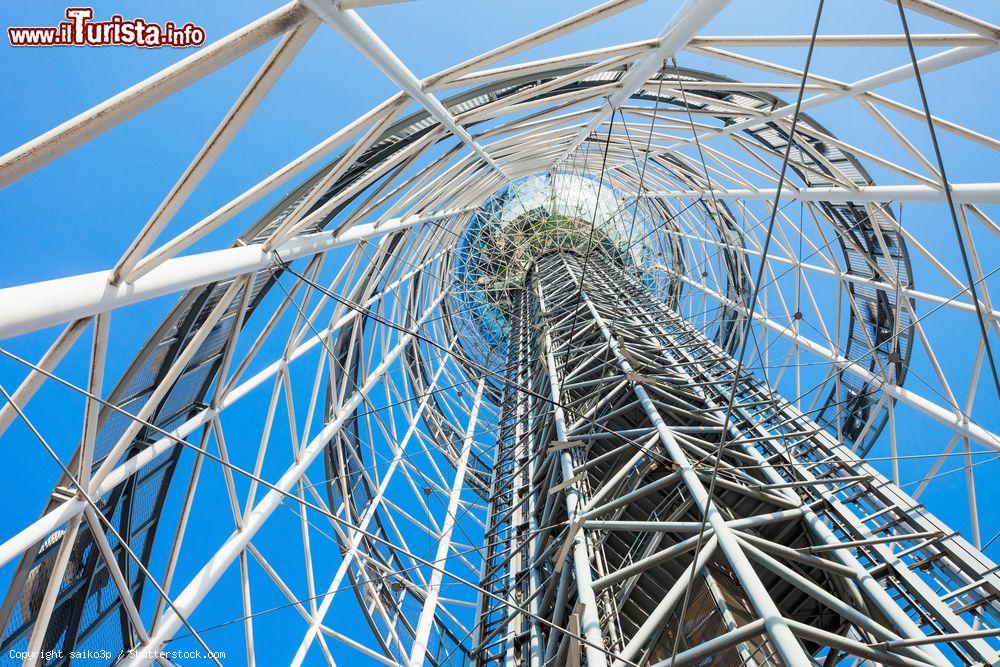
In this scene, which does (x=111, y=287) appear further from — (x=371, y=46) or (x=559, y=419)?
(x=559, y=419)

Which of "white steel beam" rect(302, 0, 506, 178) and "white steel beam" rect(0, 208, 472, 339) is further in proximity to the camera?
"white steel beam" rect(302, 0, 506, 178)

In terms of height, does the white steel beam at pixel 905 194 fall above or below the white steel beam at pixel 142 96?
above

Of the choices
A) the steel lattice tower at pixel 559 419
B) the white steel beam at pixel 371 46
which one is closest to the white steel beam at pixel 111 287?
the steel lattice tower at pixel 559 419

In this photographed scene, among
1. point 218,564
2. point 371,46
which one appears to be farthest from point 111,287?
point 218,564

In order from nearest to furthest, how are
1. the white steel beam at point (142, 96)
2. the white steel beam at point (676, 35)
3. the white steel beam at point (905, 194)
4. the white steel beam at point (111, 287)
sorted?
the white steel beam at point (142, 96)
the white steel beam at point (111, 287)
the white steel beam at point (676, 35)
the white steel beam at point (905, 194)

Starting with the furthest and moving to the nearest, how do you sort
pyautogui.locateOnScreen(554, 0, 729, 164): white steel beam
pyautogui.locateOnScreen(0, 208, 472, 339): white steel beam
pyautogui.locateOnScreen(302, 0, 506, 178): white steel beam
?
pyautogui.locateOnScreen(554, 0, 729, 164): white steel beam → pyautogui.locateOnScreen(302, 0, 506, 178): white steel beam → pyautogui.locateOnScreen(0, 208, 472, 339): white steel beam

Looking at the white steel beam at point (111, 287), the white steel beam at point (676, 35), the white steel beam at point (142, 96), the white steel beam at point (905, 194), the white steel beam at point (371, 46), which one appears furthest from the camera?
the white steel beam at point (905, 194)

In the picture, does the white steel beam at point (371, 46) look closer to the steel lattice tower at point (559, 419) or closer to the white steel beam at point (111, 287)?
the steel lattice tower at point (559, 419)

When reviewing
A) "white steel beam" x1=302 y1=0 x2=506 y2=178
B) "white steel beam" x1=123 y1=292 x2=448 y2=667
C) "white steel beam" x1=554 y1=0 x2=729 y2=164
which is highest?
"white steel beam" x1=554 y1=0 x2=729 y2=164

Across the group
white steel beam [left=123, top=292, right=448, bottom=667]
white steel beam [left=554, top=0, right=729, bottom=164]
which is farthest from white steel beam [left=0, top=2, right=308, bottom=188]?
white steel beam [left=554, top=0, right=729, bottom=164]

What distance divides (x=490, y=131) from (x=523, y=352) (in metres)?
9.70

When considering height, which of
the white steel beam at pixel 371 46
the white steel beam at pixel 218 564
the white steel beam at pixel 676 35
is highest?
the white steel beam at pixel 676 35

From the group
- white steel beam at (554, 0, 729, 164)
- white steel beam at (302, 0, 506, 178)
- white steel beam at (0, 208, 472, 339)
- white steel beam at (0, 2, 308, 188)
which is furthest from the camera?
white steel beam at (554, 0, 729, 164)

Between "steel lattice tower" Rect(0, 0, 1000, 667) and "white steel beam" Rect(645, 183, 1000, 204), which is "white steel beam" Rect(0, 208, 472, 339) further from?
"white steel beam" Rect(645, 183, 1000, 204)
